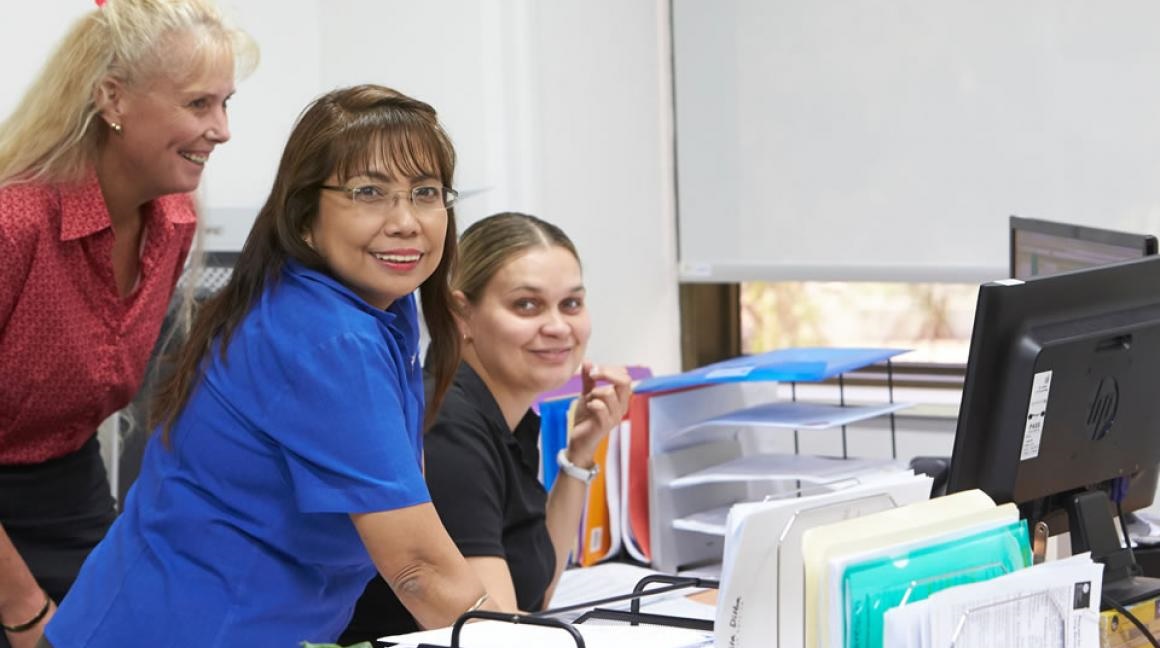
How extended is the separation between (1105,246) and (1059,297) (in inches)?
22.6

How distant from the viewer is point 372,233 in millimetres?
1479

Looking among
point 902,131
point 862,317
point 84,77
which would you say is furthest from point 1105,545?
point 862,317

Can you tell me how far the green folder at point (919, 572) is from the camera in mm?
1134

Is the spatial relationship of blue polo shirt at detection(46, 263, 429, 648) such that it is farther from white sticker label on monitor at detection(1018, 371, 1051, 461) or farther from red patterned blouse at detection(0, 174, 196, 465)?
white sticker label on monitor at detection(1018, 371, 1051, 461)

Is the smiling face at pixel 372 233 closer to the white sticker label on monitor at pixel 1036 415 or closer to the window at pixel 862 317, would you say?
the white sticker label on monitor at pixel 1036 415

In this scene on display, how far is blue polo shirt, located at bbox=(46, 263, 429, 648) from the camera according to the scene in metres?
1.37

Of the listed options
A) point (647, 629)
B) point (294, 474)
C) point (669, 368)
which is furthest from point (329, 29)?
point (647, 629)

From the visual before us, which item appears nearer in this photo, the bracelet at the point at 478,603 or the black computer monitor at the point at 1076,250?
the bracelet at the point at 478,603

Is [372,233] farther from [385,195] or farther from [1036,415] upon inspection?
[1036,415]

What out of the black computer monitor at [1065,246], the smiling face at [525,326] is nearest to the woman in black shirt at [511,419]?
the smiling face at [525,326]

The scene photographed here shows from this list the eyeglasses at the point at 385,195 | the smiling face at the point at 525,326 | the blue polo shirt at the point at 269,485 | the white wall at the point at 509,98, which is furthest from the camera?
the white wall at the point at 509,98

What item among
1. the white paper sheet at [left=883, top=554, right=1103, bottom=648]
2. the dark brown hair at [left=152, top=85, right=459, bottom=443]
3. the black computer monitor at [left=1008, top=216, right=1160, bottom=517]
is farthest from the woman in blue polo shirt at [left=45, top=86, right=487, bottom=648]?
the black computer monitor at [left=1008, top=216, right=1160, bottom=517]

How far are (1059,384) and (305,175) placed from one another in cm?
82

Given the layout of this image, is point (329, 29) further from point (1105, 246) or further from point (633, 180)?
point (1105, 246)
